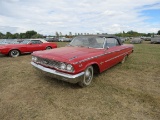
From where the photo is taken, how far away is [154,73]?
578 cm

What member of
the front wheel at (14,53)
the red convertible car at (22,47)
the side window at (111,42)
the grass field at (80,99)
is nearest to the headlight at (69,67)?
the grass field at (80,99)

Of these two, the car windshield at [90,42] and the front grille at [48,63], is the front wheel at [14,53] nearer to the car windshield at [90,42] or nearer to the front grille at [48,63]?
the car windshield at [90,42]

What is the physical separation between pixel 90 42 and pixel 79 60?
1636 mm

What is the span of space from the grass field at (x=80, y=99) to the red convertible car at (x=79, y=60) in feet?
1.57

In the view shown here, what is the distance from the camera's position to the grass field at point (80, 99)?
297 cm

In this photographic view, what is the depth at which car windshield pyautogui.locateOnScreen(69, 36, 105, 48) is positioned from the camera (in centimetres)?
506

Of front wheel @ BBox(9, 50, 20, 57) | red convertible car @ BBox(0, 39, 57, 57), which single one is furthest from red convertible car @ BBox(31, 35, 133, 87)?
front wheel @ BBox(9, 50, 20, 57)

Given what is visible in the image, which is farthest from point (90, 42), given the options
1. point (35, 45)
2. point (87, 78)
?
point (35, 45)

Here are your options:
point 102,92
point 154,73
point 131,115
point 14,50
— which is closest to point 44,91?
point 102,92

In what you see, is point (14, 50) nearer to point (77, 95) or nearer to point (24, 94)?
point (24, 94)

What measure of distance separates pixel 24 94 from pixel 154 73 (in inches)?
196

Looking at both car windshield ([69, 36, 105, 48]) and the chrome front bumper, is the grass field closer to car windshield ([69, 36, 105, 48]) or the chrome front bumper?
the chrome front bumper

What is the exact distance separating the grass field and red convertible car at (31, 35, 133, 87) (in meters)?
0.48

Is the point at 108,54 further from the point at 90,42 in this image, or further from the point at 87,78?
the point at 87,78
